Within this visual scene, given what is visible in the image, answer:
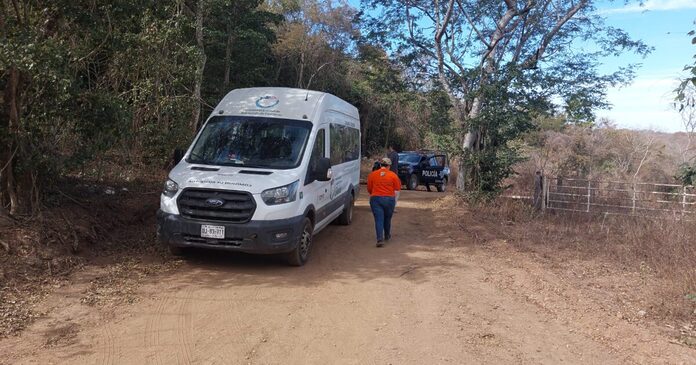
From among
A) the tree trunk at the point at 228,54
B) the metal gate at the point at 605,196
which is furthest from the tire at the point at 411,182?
the tree trunk at the point at 228,54

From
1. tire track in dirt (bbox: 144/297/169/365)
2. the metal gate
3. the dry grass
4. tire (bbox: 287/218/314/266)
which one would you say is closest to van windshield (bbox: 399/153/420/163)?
the metal gate

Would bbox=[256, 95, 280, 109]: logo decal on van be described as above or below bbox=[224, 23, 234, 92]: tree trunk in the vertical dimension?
below

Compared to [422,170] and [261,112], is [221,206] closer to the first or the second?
[261,112]

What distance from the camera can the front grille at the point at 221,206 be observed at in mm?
6586

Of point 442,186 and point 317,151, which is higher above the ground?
point 317,151

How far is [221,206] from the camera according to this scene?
21.6 feet

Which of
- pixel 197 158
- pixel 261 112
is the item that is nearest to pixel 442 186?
pixel 261 112

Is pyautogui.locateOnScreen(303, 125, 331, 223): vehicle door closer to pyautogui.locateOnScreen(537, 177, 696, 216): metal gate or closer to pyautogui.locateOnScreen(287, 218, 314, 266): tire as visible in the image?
pyautogui.locateOnScreen(287, 218, 314, 266): tire

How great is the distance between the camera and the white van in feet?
21.6

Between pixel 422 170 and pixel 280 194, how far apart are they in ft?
51.3

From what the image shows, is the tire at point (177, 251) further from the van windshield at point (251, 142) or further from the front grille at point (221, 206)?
the van windshield at point (251, 142)

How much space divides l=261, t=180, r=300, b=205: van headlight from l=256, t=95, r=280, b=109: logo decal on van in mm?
1870

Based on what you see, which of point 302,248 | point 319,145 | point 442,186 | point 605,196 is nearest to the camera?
point 302,248

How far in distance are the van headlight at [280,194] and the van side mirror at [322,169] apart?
0.63 meters
